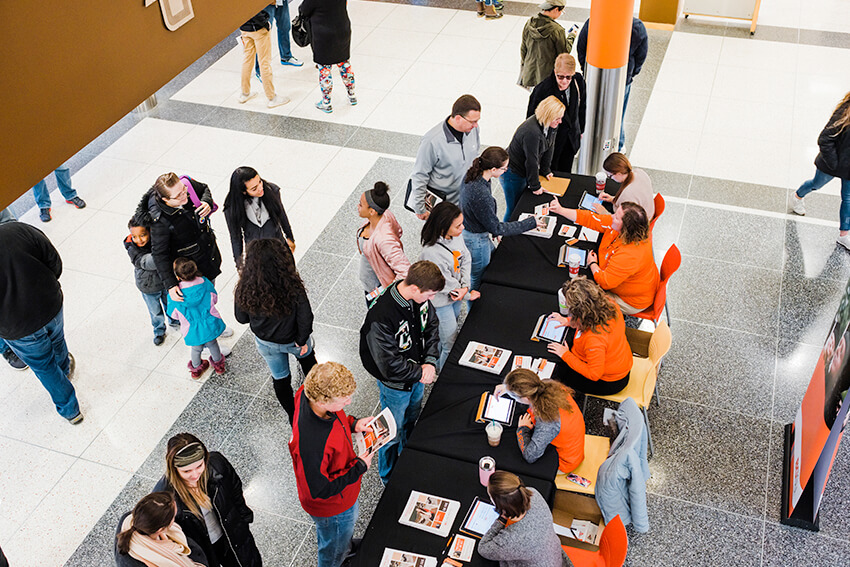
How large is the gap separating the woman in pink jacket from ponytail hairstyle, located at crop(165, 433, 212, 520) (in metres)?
1.92

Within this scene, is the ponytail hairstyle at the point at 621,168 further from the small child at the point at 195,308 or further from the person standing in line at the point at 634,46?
the small child at the point at 195,308

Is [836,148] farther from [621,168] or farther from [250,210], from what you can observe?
[250,210]

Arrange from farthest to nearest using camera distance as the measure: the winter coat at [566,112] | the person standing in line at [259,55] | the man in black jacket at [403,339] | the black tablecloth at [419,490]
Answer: the person standing in line at [259,55]
the winter coat at [566,112]
the man in black jacket at [403,339]
the black tablecloth at [419,490]

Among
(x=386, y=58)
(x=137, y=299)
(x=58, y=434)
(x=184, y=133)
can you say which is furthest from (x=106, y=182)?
(x=386, y=58)

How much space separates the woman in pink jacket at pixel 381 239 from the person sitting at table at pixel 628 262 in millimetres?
1429

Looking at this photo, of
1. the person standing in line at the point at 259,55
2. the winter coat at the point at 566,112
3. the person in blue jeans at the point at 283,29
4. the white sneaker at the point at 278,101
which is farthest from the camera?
the person in blue jeans at the point at 283,29

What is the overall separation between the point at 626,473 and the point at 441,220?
188 centimetres

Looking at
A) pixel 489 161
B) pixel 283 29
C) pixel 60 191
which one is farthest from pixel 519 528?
pixel 283 29

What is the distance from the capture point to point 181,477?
318 cm

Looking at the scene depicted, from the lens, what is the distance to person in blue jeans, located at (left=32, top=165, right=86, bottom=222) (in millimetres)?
7004

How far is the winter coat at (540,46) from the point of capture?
6980 mm

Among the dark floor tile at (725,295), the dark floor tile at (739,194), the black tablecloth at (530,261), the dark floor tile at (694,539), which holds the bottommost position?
the dark floor tile at (694,539)

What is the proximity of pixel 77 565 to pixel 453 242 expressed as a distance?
3.11m

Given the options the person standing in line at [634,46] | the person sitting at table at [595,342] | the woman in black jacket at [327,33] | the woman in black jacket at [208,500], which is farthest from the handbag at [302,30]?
the woman in black jacket at [208,500]
